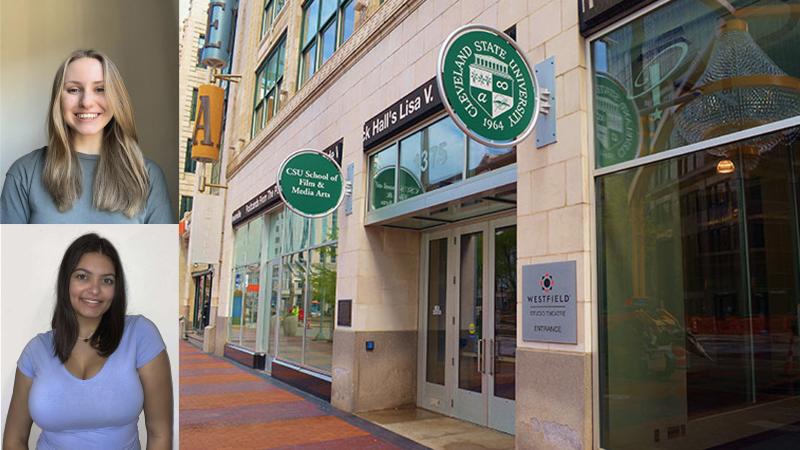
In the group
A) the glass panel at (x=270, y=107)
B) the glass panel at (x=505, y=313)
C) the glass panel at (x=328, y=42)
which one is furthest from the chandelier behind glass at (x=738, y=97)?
the glass panel at (x=270, y=107)

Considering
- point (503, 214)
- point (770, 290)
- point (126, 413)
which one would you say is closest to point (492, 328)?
point (503, 214)

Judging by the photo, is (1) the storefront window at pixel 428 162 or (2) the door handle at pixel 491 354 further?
(2) the door handle at pixel 491 354

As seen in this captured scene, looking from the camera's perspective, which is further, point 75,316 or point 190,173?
point 190,173

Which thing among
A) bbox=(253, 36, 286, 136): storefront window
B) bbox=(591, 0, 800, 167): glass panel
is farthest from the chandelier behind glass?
bbox=(253, 36, 286, 136): storefront window

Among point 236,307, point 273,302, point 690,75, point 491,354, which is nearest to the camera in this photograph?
point 690,75

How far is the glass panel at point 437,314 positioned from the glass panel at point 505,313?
131cm

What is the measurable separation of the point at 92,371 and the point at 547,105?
16.0 feet

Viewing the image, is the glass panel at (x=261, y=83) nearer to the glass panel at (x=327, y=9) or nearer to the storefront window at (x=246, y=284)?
the storefront window at (x=246, y=284)

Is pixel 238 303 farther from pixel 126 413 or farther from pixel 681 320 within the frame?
pixel 126 413

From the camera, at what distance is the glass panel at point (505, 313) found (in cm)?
740

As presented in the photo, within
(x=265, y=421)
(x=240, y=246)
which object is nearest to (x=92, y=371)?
(x=265, y=421)

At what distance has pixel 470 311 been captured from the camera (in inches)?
328

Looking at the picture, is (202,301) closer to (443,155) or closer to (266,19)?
(266,19)

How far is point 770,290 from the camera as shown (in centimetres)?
393
